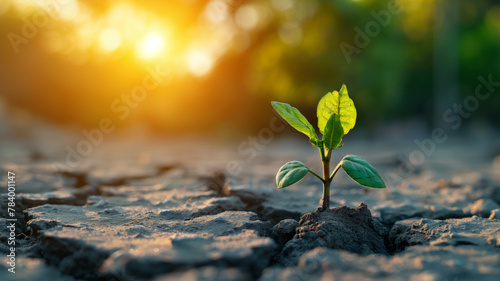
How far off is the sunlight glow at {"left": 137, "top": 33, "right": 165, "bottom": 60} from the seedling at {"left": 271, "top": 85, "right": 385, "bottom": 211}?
533 cm

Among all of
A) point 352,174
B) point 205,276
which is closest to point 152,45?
point 352,174

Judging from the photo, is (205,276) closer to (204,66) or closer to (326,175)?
(326,175)

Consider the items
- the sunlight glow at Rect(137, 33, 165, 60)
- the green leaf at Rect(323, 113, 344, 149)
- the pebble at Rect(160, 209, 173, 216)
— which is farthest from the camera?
the sunlight glow at Rect(137, 33, 165, 60)

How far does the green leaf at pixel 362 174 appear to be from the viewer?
1.24 meters

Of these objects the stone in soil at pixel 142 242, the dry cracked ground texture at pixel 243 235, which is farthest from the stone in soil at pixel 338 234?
the stone in soil at pixel 142 242

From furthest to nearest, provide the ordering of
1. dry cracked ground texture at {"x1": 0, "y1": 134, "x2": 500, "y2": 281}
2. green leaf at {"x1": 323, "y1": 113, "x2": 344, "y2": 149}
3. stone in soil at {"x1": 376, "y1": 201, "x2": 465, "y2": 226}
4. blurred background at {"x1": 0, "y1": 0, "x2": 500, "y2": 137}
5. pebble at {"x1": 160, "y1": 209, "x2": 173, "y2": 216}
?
blurred background at {"x1": 0, "y1": 0, "x2": 500, "y2": 137}
stone in soil at {"x1": 376, "y1": 201, "x2": 465, "y2": 226}
pebble at {"x1": 160, "y1": 209, "x2": 173, "y2": 216}
green leaf at {"x1": 323, "y1": 113, "x2": 344, "y2": 149}
dry cracked ground texture at {"x1": 0, "y1": 134, "x2": 500, "y2": 281}

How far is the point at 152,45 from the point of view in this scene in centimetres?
632

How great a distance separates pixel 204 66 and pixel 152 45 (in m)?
3.30

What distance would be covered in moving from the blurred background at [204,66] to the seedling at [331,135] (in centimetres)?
562

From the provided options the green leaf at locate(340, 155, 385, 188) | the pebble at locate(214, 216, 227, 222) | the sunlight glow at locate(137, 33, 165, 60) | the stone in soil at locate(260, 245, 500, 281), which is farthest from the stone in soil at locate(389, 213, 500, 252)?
the sunlight glow at locate(137, 33, 165, 60)

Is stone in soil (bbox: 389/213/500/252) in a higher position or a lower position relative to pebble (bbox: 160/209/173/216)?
lower

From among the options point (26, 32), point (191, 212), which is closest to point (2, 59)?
point (26, 32)

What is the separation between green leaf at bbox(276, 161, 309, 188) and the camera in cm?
126

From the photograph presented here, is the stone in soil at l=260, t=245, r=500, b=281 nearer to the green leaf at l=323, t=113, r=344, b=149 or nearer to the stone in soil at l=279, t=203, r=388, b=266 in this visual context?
the stone in soil at l=279, t=203, r=388, b=266
